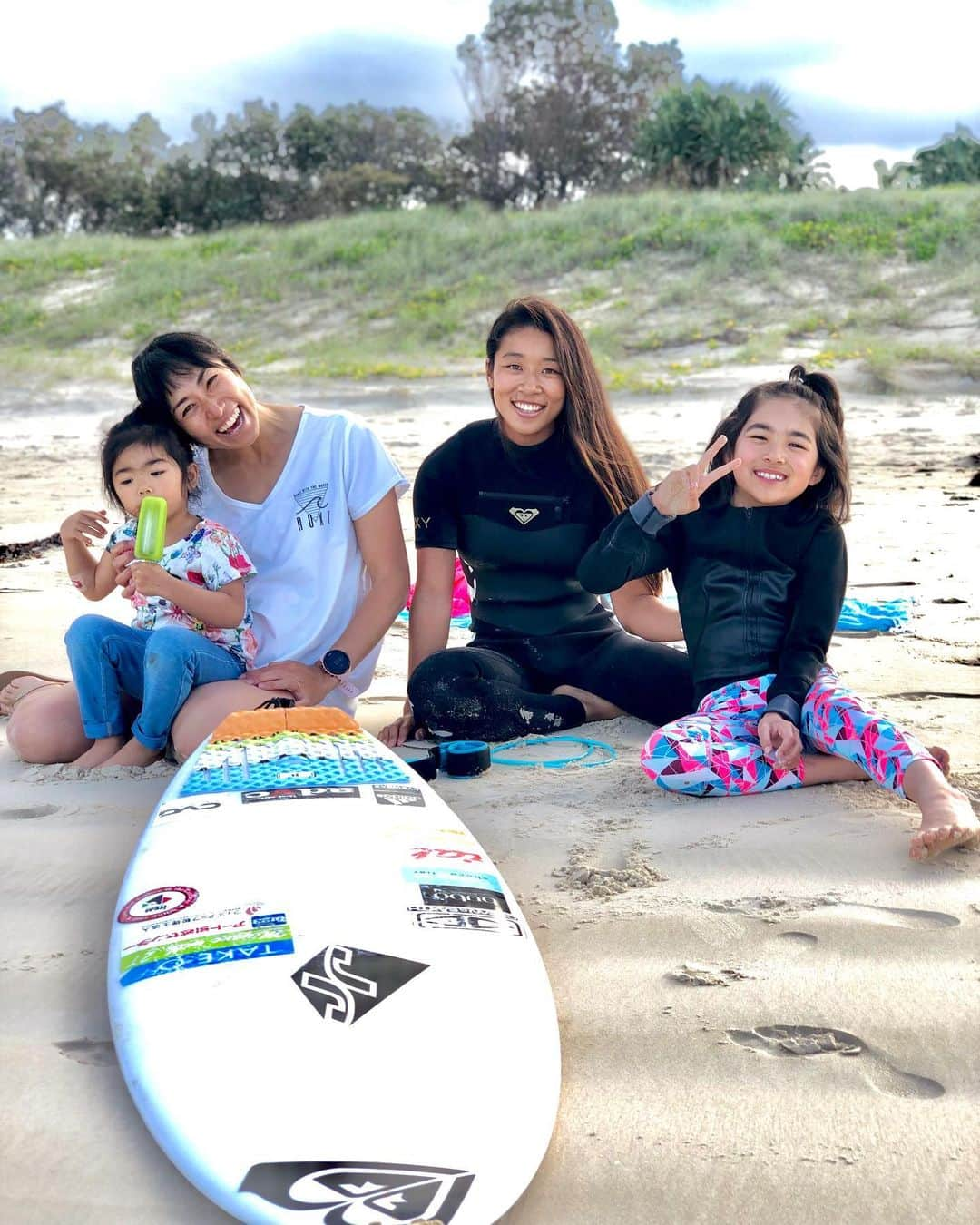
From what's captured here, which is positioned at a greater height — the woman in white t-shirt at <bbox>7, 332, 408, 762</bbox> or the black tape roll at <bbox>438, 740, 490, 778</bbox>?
the woman in white t-shirt at <bbox>7, 332, 408, 762</bbox>

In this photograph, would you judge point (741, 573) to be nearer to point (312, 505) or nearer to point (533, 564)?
point (533, 564)

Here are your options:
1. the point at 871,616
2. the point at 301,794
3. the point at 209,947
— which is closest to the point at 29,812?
the point at 301,794

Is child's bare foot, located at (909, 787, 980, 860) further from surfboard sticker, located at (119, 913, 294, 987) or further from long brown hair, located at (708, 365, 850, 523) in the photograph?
surfboard sticker, located at (119, 913, 294, 987)

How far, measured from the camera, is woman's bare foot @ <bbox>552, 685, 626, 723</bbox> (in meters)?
3.54

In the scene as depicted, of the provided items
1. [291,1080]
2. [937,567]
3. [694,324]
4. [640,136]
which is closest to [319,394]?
[694,324]

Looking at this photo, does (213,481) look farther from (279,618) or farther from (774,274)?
(774,274)

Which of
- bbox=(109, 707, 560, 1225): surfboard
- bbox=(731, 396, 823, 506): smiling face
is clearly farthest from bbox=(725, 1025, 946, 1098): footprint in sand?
bbox=(731, 396, 823, 506): smiling face

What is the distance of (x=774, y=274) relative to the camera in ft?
42.4

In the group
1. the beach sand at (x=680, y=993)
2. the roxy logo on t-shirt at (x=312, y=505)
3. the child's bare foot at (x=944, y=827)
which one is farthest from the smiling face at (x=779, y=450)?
the roxy logo on t-shirt at (x=312, y=505)

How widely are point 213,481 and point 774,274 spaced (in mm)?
10563

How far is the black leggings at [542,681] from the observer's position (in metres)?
3.35

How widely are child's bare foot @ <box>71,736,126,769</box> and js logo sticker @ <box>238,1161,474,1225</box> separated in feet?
5.98

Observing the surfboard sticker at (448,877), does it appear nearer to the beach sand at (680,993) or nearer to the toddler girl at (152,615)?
the beach sand at (680,993)

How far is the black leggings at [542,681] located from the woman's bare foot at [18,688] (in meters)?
1.10
